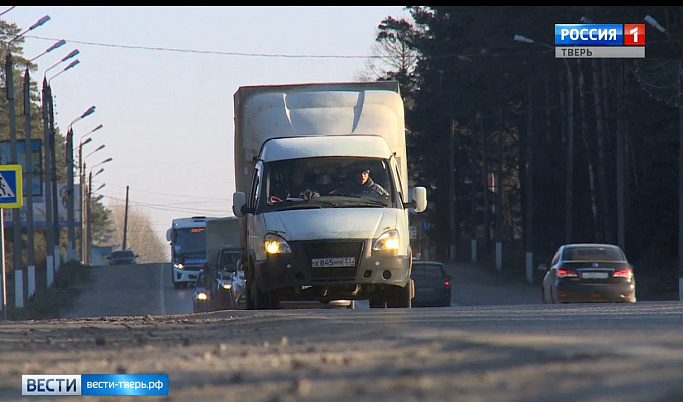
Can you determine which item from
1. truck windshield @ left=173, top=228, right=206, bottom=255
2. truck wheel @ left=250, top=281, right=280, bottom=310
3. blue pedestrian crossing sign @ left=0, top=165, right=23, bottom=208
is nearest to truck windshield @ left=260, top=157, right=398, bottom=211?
truck wheel @ left=250, top=281, right=280, bottom=310

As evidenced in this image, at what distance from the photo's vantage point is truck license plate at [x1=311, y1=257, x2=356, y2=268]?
15914mm

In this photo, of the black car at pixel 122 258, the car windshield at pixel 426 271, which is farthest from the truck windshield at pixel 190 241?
the black car at pixel 122 258

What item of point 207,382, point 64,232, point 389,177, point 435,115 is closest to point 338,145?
point 389,177

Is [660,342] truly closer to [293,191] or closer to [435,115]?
[293,191]

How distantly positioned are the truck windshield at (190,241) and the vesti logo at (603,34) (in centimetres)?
1772

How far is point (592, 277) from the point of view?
2559 centimetres

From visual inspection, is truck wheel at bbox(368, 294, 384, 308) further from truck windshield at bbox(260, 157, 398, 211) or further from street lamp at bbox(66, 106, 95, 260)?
street lamp at bbox(66, 106, 95, 260)

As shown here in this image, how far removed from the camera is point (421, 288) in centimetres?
3098

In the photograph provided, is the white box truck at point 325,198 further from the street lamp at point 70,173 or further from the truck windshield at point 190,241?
the street lamp at point 70,173

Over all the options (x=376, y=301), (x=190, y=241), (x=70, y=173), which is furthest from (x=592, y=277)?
(x=70, y=173)

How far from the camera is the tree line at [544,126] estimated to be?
44.1 meters

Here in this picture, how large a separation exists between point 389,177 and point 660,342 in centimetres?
881

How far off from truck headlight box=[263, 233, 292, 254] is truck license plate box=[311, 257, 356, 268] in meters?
0.38

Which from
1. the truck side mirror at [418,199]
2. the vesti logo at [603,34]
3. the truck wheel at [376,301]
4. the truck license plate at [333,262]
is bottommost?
the truck wheel at [376,301]
